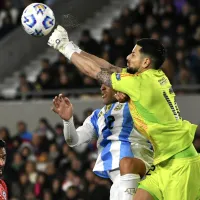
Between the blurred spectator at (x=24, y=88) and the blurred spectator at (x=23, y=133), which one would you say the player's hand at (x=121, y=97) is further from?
the blurred spectator at (x=24, y=88)

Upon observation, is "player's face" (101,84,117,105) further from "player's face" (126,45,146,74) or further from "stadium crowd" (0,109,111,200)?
"stadium crowd" (0,109,111,200)

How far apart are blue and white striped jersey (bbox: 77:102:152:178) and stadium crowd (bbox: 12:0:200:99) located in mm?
6240

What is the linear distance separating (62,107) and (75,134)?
1.12ft

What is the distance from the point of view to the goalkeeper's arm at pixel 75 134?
27.5 ft

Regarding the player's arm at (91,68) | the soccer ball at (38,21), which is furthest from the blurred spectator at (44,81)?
the player's arm at (91,68)

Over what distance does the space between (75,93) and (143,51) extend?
866cm

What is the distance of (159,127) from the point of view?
750 centimetres

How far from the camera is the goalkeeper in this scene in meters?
7.48

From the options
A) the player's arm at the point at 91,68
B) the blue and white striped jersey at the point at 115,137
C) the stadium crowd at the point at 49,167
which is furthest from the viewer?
the stadium crowd at the point at 49,167

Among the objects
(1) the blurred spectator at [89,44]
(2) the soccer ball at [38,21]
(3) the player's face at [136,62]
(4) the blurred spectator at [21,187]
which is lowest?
(4) the blurred spectator at [21,187]

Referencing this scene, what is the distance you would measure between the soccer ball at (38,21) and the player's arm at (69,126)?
0.70 meters

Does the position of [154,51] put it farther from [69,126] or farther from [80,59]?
[69,126]

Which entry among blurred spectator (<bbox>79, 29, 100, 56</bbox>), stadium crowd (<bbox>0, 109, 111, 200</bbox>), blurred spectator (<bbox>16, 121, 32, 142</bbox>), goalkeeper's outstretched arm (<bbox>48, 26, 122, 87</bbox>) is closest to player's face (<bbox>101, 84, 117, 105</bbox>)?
goalkeeper's outstretched arm (<bbox>48, 26, 122, 87</bbox>)

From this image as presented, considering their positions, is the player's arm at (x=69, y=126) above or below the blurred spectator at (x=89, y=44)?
below
